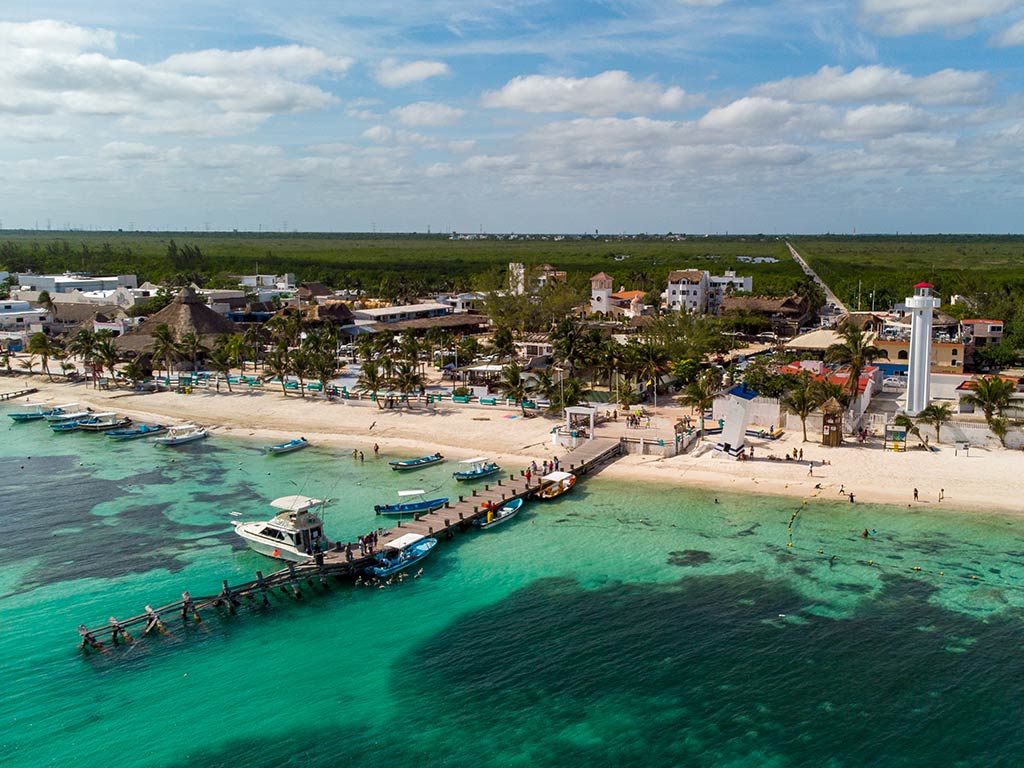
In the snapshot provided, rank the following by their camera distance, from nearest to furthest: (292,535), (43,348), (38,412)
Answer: (292,535) → (38,412) → (43,348)

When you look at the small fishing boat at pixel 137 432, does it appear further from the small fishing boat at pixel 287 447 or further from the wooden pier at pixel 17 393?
the wooden pier at pixel 17 393

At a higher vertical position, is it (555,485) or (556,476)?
(556,476)

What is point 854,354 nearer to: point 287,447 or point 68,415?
point 287,447

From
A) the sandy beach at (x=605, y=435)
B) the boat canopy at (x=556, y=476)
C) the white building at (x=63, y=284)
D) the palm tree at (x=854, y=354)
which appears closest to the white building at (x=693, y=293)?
the palm tree at (x=854, y=354)

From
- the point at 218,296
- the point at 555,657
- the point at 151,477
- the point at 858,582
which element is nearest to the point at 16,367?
the point at 218,296

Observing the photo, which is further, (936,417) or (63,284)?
(63,284)

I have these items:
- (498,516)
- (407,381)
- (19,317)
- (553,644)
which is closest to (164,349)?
(407,381)
